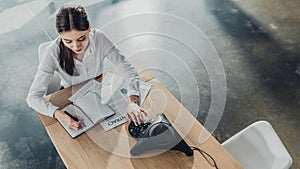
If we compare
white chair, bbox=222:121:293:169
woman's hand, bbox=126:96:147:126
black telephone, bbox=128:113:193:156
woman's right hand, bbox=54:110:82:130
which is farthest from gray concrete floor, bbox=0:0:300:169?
black telephone, bbox=128:113:193:156

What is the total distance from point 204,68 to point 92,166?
185cm

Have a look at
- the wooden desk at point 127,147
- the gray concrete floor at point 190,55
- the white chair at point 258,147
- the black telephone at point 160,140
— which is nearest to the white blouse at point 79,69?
the wooden desk at point 127,147

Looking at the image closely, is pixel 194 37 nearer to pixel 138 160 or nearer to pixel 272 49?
pixel 272 49

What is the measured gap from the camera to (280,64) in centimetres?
337

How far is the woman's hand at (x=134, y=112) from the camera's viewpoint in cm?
190

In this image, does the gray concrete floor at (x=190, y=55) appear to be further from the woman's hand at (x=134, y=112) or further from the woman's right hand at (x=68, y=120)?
the woman's hand at (x=134, y=112)

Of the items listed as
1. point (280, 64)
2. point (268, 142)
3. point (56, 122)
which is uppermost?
point (56, 122)

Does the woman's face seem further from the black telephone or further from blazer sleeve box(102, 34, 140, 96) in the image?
the black telephone

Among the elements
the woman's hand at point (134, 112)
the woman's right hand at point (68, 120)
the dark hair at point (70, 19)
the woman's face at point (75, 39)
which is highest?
the dark hair at point (70, 19)

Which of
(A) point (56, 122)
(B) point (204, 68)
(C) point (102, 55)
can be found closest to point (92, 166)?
(A) point (56, 122)

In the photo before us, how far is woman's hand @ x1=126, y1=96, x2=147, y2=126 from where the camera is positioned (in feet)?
6.24

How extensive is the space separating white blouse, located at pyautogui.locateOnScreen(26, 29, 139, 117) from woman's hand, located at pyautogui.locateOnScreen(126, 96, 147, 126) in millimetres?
Result: 54

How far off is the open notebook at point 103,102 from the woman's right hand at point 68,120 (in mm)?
19

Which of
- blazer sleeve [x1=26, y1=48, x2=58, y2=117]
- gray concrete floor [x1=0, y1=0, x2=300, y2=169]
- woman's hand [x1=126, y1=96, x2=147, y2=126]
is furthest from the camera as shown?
gray concrete floor [x1=0, y1=0, x2=300, y2=169]
